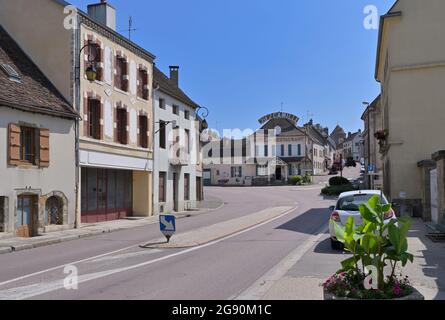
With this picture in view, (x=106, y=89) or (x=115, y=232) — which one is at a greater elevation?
(x=106, y=89)

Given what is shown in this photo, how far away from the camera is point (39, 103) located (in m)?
21.1

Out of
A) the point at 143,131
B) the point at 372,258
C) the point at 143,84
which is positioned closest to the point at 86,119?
the point at 143,131

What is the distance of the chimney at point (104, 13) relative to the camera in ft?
91.5

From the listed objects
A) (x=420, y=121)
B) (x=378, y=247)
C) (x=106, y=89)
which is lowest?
(x=378, y=247)

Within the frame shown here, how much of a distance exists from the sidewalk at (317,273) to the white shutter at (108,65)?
49.2ft

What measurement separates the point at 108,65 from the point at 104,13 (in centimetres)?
356

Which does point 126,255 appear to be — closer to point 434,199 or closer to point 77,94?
point 77,94

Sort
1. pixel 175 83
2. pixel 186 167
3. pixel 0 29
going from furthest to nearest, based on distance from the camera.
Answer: pixel 175 83
pixel 186 167
pixel 0 29

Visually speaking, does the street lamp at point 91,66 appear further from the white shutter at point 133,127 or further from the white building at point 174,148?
the white building at point 174,148

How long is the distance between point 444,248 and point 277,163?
65368mm

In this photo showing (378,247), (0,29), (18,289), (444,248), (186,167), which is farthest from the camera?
(186,167)
